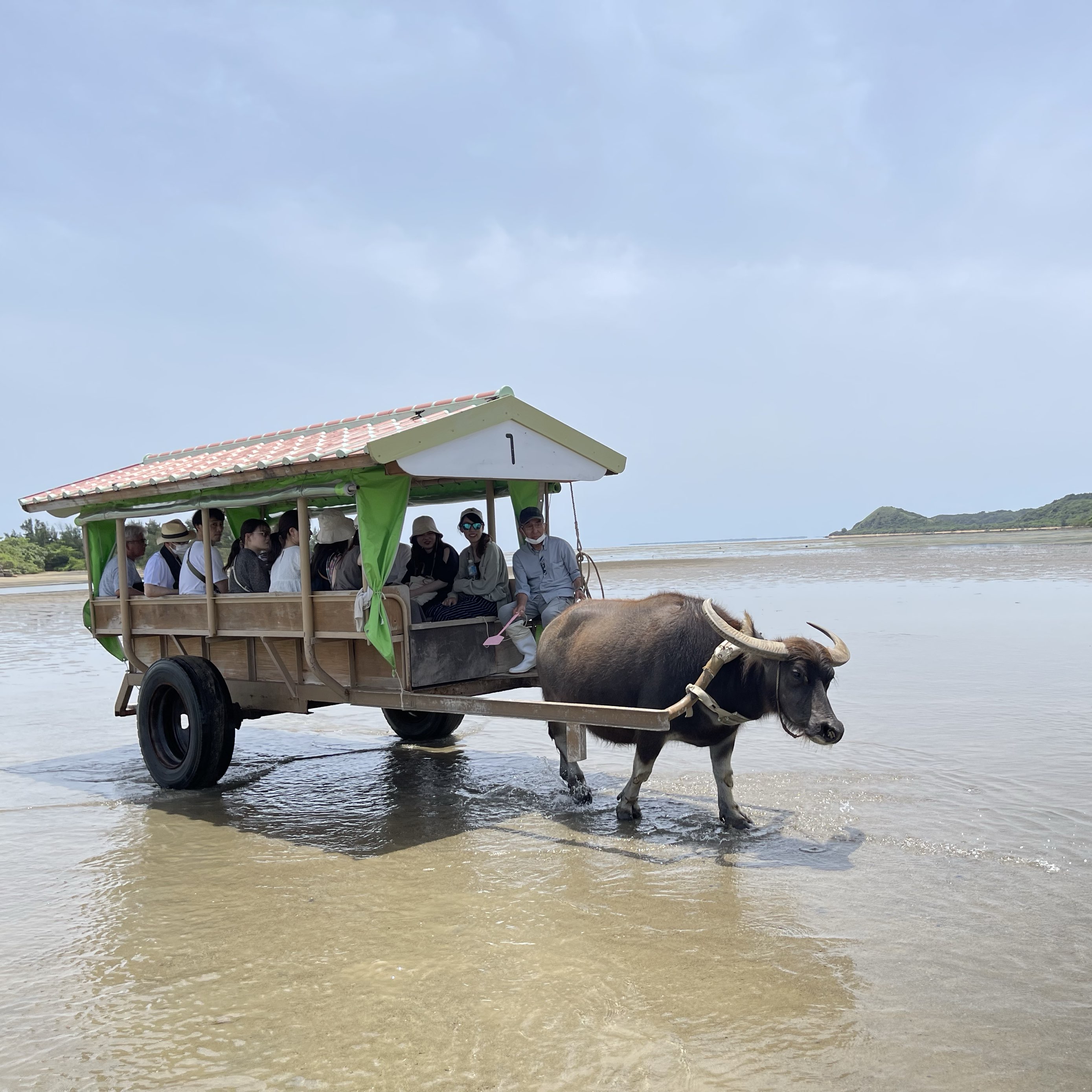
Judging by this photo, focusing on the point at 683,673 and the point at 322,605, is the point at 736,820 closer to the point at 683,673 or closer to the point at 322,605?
the point at 683,673

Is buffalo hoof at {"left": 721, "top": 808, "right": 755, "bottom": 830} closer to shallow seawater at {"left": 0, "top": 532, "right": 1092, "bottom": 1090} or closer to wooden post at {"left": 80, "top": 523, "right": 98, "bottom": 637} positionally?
shallow seawater at {"left": 0, "top": 532, "right": 1092, "bottom": 1090}

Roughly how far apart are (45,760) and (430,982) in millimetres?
5803

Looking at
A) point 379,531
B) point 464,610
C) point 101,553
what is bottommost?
point 464,610

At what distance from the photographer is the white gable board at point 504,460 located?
5.75 m

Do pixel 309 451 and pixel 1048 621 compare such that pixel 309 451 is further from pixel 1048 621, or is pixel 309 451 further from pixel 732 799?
pixel 1048 621

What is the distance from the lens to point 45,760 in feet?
26.9

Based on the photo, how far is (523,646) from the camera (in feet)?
22.2

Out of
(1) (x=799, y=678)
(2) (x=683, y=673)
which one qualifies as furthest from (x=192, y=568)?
(1) (x=799, y=678)

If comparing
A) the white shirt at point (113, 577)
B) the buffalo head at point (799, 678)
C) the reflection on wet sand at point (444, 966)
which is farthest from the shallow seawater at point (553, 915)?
the white shirt at point (113, 577)

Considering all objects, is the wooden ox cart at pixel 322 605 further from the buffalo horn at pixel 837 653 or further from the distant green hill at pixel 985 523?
the distant green hill at pixel 985 523

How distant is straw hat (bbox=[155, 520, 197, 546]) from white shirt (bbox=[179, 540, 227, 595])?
38cm

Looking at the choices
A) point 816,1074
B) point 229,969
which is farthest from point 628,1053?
point 229,969

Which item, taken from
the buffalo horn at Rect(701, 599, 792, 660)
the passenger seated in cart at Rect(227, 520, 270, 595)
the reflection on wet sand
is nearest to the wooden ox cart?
the passenger seated in cart at Rect(227, 520, 270, 595)

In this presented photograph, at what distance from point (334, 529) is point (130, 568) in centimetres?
231
